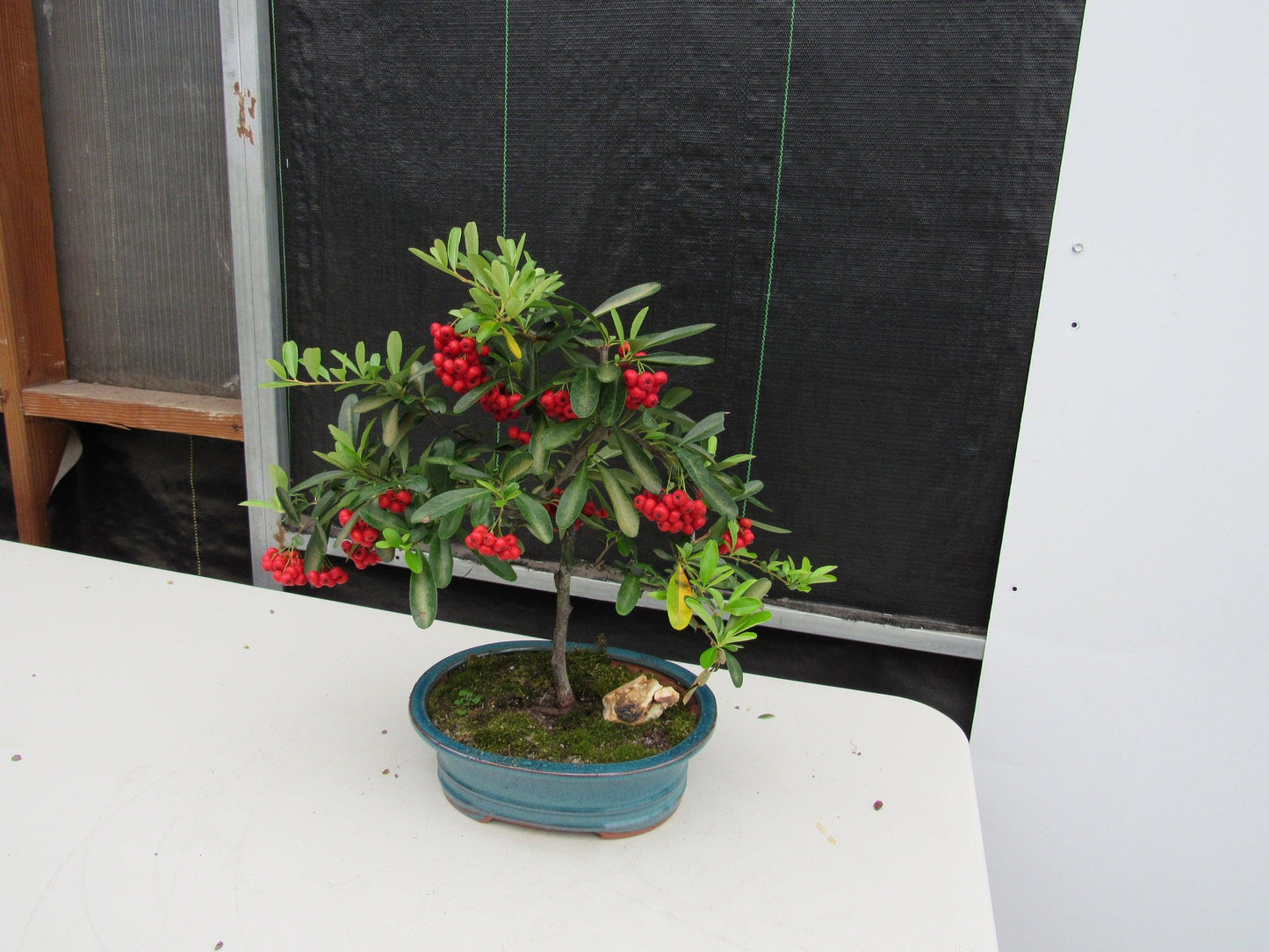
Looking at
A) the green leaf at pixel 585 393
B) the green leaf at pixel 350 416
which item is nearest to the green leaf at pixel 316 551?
the green leaf at pixel 350 416

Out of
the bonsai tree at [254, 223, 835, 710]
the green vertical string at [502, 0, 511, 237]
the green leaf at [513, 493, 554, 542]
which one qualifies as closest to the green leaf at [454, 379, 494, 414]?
the bonsai tree at [254, 223, 835, 710]

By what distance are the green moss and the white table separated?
9 centimetres

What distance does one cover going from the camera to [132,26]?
57.3 inches

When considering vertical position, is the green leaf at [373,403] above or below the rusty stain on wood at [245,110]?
below

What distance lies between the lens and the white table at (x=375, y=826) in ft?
2.38

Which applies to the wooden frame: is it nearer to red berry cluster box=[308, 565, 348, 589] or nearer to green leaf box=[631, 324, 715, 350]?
red berry cluster box=[308, 565, 348, 589]

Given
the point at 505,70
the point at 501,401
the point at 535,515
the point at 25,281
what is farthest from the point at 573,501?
the point at 25,281

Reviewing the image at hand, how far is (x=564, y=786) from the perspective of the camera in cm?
80

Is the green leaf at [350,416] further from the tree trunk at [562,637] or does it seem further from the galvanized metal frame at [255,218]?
the galvanized metal frame at [255,218]

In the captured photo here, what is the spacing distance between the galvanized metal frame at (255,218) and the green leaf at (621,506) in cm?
80

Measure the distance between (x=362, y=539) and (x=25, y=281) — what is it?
118 centimetres

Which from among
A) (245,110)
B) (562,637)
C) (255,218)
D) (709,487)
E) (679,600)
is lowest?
(562,637)

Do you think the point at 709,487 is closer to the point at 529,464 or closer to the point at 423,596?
the point at 529,464

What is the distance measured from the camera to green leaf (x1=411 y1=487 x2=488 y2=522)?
0.74 meters
